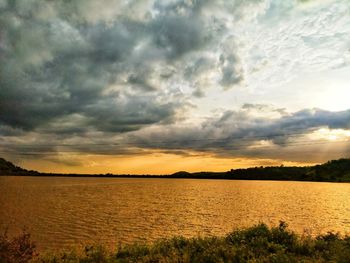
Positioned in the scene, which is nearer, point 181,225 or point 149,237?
point 149,237

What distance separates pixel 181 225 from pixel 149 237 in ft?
27.9

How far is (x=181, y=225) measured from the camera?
43500 millimetres

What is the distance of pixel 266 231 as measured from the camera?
26.0 m

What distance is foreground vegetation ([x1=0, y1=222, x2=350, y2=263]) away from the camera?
1683 centimetres

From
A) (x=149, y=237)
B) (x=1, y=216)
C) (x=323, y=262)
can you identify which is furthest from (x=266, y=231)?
(x=1, y=216)

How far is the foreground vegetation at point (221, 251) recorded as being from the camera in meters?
16.8

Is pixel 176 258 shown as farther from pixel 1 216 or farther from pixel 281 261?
pixel 1 216

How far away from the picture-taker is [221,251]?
65.1ft

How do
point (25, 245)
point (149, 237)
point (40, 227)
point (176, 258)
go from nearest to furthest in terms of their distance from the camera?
point (25, 245) < point (176, 258) < point (149, 237) < point (40, 227)

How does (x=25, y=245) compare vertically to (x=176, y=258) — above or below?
above

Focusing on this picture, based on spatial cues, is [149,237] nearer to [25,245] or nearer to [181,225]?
[181,225]

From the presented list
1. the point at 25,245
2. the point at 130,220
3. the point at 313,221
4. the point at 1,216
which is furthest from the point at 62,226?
the point at 313,221

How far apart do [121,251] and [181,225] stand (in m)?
21.1

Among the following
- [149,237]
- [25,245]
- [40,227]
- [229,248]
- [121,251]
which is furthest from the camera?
[40,227]
